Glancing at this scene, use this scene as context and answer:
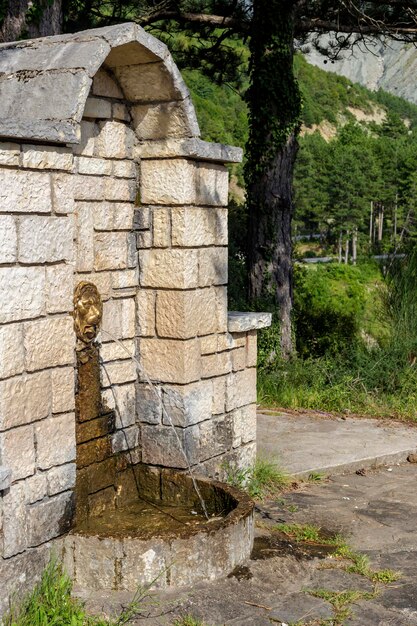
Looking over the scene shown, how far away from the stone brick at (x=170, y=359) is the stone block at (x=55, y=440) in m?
1.07

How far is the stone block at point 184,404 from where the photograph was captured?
5.25m

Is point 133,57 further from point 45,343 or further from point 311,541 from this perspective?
point 311,541

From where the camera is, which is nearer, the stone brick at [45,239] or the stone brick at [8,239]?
the stone brick at [8,239]

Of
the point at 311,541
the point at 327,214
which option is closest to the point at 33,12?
the point at 311,541

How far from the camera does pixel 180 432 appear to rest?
529 cm

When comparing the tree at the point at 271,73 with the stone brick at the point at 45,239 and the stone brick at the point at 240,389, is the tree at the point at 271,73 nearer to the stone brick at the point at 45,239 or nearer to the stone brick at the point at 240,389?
the stone brick at the point at 240,389

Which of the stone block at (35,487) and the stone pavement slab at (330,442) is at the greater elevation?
the stone block at (35,487)

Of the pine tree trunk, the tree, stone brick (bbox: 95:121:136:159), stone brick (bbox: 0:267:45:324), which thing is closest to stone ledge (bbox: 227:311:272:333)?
stone brick (bbox: 95:121:136:159)

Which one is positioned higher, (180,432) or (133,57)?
(133,57)

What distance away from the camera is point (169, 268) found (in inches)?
207

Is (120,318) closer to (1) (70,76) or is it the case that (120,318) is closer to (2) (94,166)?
(2) (94,166)

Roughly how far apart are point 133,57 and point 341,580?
314 cm

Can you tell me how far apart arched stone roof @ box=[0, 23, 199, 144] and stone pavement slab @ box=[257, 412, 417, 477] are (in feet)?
9.44

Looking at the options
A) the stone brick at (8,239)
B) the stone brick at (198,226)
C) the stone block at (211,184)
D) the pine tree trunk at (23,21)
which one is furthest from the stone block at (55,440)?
the pine tree trunk at (23,21)
